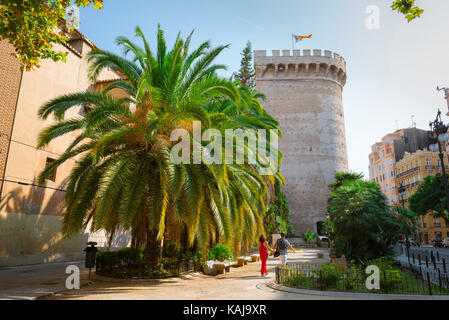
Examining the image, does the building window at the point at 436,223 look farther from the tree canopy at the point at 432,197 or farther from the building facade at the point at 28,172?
the building facade at the point at 28,172

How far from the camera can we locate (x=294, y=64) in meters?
35.6

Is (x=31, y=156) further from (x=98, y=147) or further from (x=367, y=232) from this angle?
(x=367, y=232)

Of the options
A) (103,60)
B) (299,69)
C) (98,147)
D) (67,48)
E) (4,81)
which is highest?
(299,69)

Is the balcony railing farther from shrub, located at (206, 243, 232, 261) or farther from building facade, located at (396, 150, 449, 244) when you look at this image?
shrub, located at (206, 243, 232, 261)

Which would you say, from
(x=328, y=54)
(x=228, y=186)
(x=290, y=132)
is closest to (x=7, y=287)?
(x=228, y=186)

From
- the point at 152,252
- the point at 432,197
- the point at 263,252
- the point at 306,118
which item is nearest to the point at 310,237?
the point at 306,118

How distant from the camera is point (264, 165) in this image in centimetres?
1127

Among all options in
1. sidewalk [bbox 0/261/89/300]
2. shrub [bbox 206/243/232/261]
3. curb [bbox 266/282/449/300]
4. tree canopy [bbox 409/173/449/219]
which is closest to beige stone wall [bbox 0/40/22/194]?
sidewalk [bbox 0/261/89/300]

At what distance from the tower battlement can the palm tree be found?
26.7 m

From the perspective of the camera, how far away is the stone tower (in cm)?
3312

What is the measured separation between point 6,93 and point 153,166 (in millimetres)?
8423

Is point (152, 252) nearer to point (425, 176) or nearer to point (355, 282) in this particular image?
point (355, 282)

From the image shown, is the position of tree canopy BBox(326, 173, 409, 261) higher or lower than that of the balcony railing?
lower
